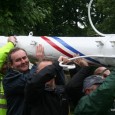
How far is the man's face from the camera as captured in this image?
4.18m

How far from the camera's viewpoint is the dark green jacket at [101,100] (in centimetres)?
303

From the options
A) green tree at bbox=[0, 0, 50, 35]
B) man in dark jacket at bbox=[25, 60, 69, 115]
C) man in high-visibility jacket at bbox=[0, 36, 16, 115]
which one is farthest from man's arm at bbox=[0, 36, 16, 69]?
green tree at bbox=[0, 0, 50, 35]

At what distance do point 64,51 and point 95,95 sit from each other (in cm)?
97

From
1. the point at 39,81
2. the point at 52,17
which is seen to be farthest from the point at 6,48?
the point at 52,17

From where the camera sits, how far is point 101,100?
3074 mm

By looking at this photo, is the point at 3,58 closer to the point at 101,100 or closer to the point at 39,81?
the point at 39,81

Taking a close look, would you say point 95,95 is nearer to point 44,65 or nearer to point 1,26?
point 44,65

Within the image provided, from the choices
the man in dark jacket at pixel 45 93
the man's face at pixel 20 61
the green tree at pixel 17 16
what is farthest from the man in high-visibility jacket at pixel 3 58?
the green tree at pixel 17 16

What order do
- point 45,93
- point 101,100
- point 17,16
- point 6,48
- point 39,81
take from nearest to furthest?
point 101,100 → point 39,81 → point 45,93 → point 6,48 → point 17,16

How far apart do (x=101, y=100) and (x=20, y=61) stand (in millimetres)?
1375

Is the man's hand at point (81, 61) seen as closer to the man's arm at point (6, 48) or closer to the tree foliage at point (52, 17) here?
the man's arm at point (6, 48)

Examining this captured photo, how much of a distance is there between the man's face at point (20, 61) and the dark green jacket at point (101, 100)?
1065 millimetres

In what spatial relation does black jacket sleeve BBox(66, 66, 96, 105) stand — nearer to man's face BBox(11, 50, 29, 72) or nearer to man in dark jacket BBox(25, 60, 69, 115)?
man in dark jacket BBox(25, 60, 69, 115)

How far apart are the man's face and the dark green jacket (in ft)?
3.49
